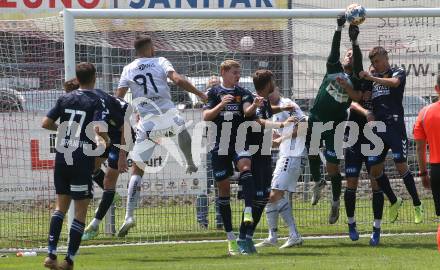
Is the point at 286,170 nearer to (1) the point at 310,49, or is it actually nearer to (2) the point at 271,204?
(2) the point at 271,204

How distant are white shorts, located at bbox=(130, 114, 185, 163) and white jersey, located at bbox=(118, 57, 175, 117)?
12 cm

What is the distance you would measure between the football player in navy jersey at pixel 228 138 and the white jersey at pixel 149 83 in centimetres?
126

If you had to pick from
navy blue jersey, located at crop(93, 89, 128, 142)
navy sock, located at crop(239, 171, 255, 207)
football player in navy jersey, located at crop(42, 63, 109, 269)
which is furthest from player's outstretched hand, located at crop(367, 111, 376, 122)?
football player in navy jersey, located at crop(42, 63, 109, 269)

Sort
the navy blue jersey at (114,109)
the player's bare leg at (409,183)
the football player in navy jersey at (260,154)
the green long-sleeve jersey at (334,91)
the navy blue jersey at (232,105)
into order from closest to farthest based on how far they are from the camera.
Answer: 1. the navy blue jersey at (114,109)
2. the navy blue jersey at (232,105)
3. the football player in navy jersey at (260,154)
4. the green long-sleeve jersey at (334,91)
5. the player's bare leg at (409,183)

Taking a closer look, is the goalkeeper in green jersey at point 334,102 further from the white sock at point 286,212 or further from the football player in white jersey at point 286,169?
the white sock at point 286,212

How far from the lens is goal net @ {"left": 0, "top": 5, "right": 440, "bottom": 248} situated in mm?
14938

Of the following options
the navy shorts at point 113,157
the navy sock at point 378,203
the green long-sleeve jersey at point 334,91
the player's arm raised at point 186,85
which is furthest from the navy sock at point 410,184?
the navy shorts at point 113,157

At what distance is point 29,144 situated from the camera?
50.1 ft

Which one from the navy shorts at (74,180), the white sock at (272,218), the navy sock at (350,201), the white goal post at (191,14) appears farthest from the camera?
the navy sock at (350,201)

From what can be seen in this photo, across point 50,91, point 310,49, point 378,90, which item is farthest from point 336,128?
point 50,91

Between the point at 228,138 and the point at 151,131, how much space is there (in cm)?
176

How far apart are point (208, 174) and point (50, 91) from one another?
279 cm

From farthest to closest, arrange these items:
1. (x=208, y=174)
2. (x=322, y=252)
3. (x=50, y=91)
→ (x=208, y=174) → (x=50, y=91) → (x=322, y=252)

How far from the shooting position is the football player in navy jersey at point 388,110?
13844 mm
